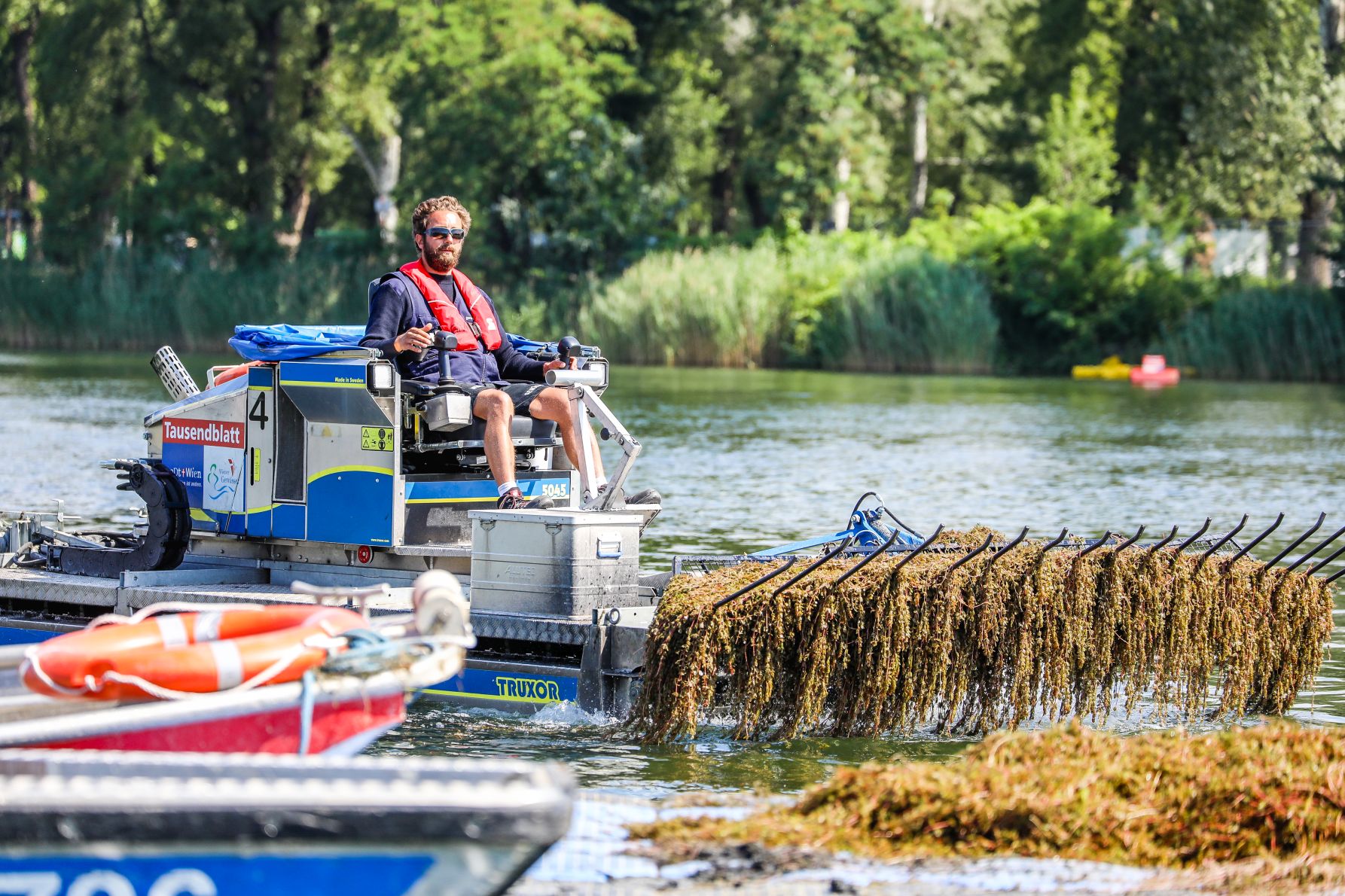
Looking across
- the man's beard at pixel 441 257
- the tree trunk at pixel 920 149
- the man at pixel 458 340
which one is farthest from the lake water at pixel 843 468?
the tree trunk at pixel 920 149

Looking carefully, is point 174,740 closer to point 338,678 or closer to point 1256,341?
point 338,678

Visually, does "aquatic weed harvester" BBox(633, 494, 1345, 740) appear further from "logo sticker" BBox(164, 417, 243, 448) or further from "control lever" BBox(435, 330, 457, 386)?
"logo sticker" BBox(164, 417, 243, 448)

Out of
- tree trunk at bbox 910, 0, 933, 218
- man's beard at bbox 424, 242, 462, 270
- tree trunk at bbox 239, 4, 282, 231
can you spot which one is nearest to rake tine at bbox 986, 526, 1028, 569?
man's beard at bbox 424, 242, 462, 270

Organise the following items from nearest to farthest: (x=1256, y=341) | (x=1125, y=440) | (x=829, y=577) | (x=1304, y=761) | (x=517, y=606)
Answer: (x=1304, y=761) < (x=829, y=577) < (x=517, y=606) < (x=1125, y=440) < (x=1256, y=341)

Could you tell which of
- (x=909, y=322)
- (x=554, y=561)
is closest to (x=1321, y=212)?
(x=909, y=322)

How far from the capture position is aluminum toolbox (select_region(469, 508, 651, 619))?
8859 millimetres

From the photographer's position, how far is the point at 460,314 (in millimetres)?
9898

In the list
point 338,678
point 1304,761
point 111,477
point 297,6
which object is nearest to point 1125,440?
point 111,477

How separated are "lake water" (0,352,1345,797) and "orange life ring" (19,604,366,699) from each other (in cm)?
246

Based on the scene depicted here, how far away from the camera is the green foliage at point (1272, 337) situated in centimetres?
3856

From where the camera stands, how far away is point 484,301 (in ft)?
33.4

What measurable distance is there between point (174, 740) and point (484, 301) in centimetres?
497

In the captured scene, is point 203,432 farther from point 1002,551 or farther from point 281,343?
point 1002,551

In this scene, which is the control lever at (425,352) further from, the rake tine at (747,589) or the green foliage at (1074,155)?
the green foliage at (1074,155)
